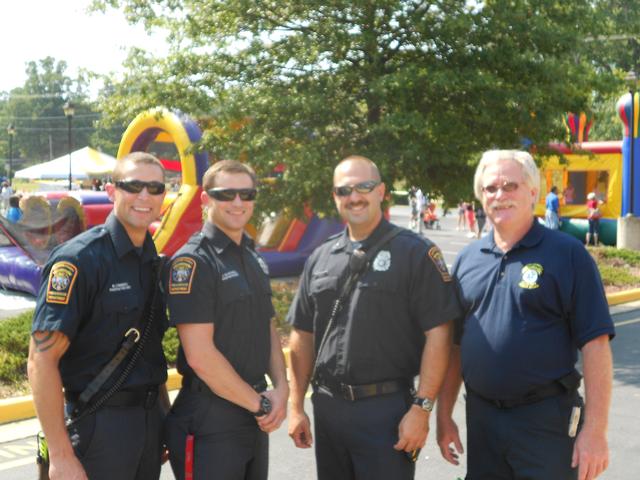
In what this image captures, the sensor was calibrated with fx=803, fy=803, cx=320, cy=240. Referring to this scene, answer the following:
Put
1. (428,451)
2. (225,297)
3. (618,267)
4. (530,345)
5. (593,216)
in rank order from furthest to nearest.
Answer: (593,216)
(618,267)
(428,451)
(225,297)
(530,345)

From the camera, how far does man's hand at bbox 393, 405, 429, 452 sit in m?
3.29

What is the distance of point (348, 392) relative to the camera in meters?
3.40

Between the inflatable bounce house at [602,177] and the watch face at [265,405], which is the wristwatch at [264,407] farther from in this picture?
the inflatable bounce house at [602,177]

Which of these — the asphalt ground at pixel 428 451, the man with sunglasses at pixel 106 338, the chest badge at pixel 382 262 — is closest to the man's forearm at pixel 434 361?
the chest badge at pixel 382 262

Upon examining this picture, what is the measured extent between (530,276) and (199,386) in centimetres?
141

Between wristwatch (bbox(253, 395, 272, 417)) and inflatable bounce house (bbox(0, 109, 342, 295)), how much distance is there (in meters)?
9.11

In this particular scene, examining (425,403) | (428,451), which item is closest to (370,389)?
(425,403)

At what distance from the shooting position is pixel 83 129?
128250 mm

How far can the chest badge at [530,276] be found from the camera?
3.16m

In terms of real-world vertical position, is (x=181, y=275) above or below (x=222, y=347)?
above

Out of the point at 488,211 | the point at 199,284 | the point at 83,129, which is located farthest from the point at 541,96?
the point at 83,129

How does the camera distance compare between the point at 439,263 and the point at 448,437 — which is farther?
the point at 448,437

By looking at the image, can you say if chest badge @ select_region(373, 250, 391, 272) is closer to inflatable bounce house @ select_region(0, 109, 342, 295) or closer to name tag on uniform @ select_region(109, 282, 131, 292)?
name tag on uniform @ select_region(109, 282, 131, 292)

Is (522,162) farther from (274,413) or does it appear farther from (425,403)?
(274,413)
